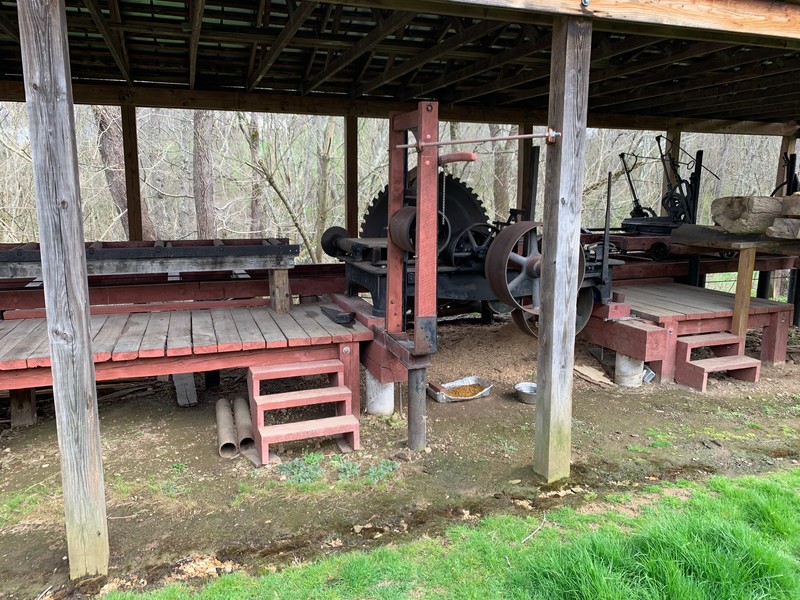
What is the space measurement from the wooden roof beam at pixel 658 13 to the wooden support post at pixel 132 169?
14.5 feet

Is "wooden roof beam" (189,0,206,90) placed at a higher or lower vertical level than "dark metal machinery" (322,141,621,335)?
higher

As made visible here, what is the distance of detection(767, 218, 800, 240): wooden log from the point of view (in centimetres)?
526

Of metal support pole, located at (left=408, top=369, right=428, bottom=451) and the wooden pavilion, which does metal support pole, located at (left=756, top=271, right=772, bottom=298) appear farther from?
metal support pole, located at (left=408, top=369, right=428, bottom=451)

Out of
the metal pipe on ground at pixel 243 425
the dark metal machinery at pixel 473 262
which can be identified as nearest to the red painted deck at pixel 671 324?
the dark metal machinery at pixel 473 262

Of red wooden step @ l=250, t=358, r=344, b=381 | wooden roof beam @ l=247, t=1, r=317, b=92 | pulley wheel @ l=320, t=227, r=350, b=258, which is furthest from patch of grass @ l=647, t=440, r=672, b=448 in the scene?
wooden roof beam @ l=247, t=1, r=317, b=92

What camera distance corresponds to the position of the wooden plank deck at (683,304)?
573 centimetres

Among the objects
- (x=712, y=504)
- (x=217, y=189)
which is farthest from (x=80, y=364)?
(x=217, y=189)

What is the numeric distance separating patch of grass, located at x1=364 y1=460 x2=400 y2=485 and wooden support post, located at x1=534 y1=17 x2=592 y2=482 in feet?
3.14

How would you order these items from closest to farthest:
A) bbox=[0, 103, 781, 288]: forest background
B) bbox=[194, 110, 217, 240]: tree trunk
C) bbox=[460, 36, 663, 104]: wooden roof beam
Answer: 1. bbox=[460, 36, 663, 104]: wooden roof beam
2. bbox=[194, 110, 217, 240]: tree trunk
3. bbox=[0, 103, 781, 288]: forest background

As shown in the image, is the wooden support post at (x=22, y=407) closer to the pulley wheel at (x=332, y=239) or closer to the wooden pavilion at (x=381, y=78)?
the wooden pavilion at (x=381, y=78)

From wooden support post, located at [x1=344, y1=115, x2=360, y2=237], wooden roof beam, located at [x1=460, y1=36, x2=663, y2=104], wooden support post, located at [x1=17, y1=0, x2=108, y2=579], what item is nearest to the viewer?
wooden support post, located at [x1=17, y1=0, x2=108, y2=579]

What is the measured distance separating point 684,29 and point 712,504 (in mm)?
2760

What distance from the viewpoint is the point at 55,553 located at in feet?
9.73

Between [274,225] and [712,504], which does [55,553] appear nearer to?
[712,504]
